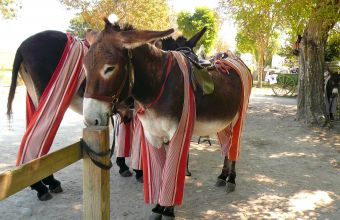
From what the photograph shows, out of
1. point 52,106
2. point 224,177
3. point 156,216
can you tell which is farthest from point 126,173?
point 52,106

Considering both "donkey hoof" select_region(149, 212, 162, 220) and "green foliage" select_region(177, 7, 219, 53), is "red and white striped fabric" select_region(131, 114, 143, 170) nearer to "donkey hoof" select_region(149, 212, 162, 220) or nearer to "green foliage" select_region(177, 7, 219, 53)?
"donkey hoof" select_region(149, 212, 162, 220)

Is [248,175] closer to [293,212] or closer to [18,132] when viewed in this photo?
[293,212]

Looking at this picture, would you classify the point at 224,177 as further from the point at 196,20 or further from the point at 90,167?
the point at 196,20

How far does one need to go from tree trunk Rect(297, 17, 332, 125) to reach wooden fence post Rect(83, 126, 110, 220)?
709 cm

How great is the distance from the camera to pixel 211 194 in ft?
13.1

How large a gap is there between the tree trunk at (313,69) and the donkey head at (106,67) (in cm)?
650

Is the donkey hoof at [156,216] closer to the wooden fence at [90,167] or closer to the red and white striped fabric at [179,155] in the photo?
the red and white striped fabric at [179,155]

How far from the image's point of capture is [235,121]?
4.02 metres

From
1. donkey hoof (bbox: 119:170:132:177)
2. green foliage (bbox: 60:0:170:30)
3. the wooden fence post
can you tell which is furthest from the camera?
green foliage (bbox: 60:0:170:30)

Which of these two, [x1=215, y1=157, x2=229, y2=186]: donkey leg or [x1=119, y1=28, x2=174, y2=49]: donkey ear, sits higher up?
[x1=119, y1=28, x2=174, y2=49]: donkey ear

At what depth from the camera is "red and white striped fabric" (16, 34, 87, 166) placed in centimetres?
337

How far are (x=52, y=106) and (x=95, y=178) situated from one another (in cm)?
165

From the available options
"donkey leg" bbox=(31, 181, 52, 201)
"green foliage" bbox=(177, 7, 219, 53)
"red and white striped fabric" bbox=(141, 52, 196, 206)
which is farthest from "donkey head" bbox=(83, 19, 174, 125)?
"green foliage" bbox=(177, 7, 219, 53)

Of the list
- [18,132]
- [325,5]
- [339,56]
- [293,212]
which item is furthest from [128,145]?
[339,56]
